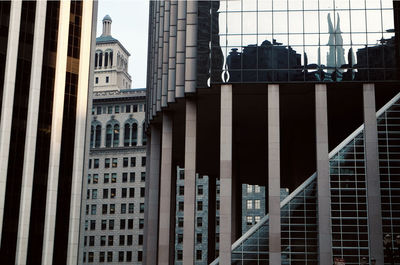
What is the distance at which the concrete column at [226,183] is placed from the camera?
5381 cm

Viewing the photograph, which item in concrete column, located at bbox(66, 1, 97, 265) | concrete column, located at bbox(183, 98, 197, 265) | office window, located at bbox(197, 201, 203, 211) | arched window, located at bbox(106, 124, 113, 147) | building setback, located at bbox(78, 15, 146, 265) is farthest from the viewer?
arched window, located at bbox(106, 124, 113, 147)

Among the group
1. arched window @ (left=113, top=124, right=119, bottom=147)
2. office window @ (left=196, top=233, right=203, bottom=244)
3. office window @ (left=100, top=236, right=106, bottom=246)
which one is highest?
arched window @ (left=113, top=124, right=119, bottom=147)

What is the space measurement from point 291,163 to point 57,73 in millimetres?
29607

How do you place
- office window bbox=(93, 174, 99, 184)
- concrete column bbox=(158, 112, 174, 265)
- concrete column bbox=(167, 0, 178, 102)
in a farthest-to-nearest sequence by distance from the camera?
office window bbox=(93, 174, 99, 184)
concrete column bbox=(167, 0, 178, 102)
concrete column bbox=(158, 112, 174, 265)

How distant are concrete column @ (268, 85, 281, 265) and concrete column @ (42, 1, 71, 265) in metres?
27.6

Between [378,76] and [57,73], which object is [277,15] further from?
[57,73]

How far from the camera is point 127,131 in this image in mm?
150125

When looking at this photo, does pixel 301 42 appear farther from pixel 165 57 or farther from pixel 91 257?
pixel 91 257

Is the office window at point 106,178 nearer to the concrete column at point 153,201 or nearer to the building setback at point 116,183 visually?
the building setback at point 116,183

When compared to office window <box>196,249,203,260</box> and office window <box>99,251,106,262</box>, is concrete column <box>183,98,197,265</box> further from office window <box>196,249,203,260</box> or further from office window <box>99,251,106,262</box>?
office window <box>99,251,106,262</box>

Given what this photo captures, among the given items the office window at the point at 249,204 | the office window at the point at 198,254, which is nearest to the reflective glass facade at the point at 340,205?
the office window at the point at 198,254

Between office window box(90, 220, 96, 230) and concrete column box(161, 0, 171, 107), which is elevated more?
concrete column box(161, 0, 171, 107)

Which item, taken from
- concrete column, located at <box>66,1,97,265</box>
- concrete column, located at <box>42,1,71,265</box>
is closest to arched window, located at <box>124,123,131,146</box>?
concrete column, located at <box>66,1,97,265</box>

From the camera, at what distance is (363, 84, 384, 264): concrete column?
52219 mm
